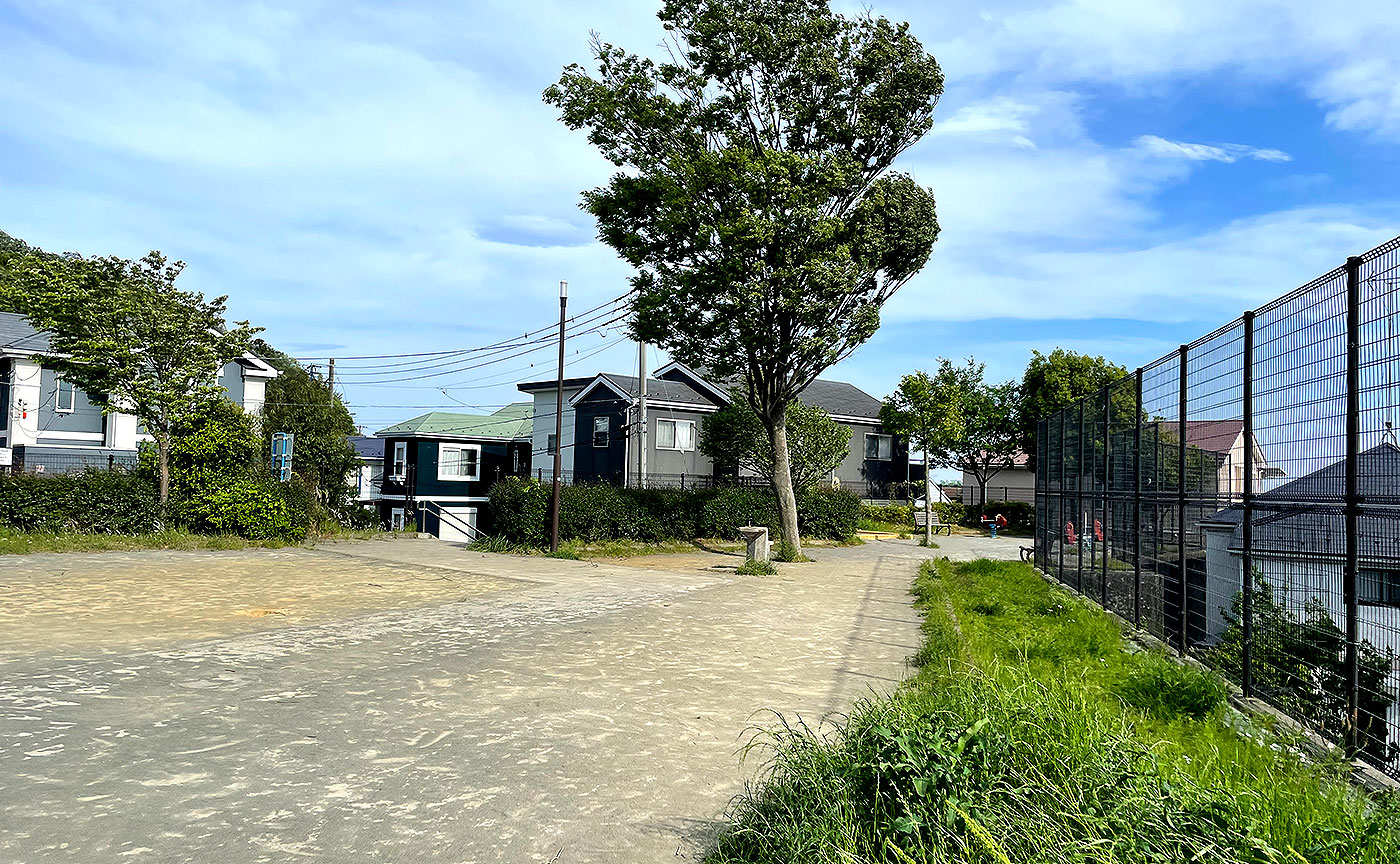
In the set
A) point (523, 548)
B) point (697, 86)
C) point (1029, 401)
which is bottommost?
point (523, 548)

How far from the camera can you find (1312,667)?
5039 mm

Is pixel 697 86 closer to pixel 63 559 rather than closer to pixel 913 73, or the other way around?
pixel 913 73

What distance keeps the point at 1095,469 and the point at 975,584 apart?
3.74 m

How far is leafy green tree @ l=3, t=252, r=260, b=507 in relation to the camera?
760 inches

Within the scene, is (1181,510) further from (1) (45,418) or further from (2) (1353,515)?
(1) (45,418)

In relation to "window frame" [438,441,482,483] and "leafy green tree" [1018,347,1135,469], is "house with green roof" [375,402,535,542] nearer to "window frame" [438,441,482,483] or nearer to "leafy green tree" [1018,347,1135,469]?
"window frame" [438,441,482,483]

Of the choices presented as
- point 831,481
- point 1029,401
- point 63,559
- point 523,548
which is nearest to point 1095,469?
point 523,548

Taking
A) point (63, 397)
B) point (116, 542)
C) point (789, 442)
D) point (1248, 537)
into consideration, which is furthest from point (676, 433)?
point (1248, 537)

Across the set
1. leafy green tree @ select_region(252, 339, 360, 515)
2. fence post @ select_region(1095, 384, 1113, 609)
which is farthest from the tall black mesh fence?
leafy green tree @ select_region(252, 339, 360, 515)

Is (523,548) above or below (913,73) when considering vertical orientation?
below

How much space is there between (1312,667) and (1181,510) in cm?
267

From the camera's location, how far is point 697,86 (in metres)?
19.9

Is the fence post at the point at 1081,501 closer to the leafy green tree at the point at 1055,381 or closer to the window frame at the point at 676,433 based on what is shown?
the window frame at the point at 676,433

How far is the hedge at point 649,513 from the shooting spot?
2172 centimetres
